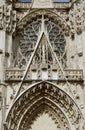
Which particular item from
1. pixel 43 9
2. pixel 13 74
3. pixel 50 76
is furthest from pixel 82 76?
pixel 43 9

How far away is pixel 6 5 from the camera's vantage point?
42.7 ft

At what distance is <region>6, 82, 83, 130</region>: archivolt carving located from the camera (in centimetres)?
1152

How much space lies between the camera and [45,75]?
12008mm

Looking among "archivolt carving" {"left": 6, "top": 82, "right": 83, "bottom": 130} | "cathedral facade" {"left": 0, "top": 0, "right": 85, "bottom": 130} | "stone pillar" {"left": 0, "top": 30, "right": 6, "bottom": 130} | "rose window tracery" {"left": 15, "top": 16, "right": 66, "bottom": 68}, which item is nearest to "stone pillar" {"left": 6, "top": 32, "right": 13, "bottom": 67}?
"cathedral facade" {"left": 0, "top": 0, "right": 85, "bottom": 130}

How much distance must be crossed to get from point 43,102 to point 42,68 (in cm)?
122

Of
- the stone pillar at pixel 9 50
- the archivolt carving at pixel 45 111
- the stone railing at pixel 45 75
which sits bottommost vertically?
the archivolt carving at pixel 45 111

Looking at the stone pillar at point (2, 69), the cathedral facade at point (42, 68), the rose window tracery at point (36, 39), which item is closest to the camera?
the stone pillar at point (2, 69)

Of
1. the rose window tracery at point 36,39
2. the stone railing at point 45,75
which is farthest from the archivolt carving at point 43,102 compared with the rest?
the rose window tracery at point 36,39

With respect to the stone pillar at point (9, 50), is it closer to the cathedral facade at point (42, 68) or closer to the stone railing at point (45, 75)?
the cathedral facade at point (42, 68)

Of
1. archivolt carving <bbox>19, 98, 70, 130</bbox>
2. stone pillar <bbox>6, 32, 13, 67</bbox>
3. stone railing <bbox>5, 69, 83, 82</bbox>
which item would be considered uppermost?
stone pillar <bbox>6, 32, 13, 67</bbox>

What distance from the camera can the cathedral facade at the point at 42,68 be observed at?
460 inches

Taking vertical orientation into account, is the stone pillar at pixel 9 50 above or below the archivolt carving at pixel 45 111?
above

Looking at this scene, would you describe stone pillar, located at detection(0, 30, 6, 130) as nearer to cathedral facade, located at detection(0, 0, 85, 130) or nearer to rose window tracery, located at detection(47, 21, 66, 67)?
cathedral facade, located at detection(0, 0, 85, 130)

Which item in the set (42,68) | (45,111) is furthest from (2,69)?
(45,111)
